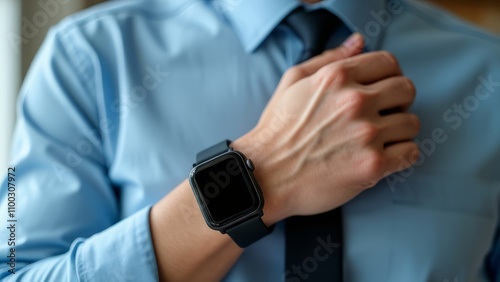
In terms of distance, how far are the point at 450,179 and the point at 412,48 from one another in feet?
0.63

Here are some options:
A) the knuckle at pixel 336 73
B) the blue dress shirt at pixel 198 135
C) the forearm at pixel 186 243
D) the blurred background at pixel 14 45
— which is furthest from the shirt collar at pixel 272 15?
the blurred background at pixel 14 45

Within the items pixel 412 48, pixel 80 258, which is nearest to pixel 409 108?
pixel 412 48

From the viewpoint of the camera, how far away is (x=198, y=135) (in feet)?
2.43

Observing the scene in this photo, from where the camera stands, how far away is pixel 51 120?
0.73 metres

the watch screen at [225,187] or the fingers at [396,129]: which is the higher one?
the watch screen at [225,187]

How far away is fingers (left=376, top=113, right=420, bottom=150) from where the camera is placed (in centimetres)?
68

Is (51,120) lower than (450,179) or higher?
higher

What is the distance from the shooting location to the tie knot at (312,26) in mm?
753

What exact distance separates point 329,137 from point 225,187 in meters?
0.13

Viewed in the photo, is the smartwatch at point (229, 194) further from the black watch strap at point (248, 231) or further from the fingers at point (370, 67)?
the fingers at point (370, 67)

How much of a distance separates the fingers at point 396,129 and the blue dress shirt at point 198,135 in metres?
0.06

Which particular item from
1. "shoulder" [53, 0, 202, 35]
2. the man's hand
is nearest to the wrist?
the man's hand

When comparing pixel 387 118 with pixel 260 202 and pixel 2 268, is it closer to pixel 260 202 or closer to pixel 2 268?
pixel 260 202

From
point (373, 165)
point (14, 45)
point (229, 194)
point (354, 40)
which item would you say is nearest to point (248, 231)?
point (229, 194)
